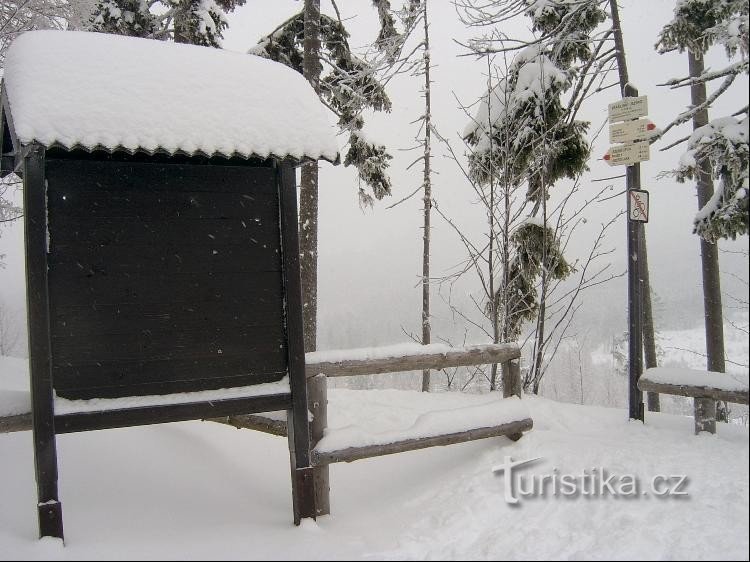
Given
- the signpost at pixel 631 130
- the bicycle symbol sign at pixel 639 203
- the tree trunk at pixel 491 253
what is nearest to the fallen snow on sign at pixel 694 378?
the bicycle symbol sign at pixel 639 203

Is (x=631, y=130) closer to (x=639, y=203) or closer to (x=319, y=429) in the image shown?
(x=639, y=203)

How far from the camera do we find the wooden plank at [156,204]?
3.69 m

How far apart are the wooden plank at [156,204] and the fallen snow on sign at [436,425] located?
1.84 metres

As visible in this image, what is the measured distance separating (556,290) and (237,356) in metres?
5.58

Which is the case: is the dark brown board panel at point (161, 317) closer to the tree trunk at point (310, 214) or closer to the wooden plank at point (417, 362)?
the wooden plank at point (417, 362)

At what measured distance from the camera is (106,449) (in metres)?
5.48

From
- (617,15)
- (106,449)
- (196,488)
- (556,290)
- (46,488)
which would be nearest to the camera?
(46,488)

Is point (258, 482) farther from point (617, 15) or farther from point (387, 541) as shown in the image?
point (617, 15)

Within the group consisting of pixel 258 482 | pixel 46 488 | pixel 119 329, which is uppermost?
pixel 119 329

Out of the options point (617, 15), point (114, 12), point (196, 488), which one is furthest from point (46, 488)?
point (114, 12)

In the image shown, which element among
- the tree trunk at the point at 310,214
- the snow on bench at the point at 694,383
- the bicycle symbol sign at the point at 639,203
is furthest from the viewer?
the tree trunk at the point at 310,214

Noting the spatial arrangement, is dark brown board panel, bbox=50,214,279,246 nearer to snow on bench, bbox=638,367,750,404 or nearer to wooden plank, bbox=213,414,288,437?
wooden plank, bbox=213,414,288,437

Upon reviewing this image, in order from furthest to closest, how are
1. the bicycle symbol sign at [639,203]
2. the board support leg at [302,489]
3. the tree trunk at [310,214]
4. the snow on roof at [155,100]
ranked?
the tree trunk at [310,214] → the bicycle symbol sign at [639,203] → the board support leg at [302,489] → the snow on roof at [155,100]

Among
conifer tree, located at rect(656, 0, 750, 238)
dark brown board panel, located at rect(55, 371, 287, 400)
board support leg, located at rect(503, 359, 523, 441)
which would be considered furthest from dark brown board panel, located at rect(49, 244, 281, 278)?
conifer tree, located at rect(656, 0, 750, 238)
